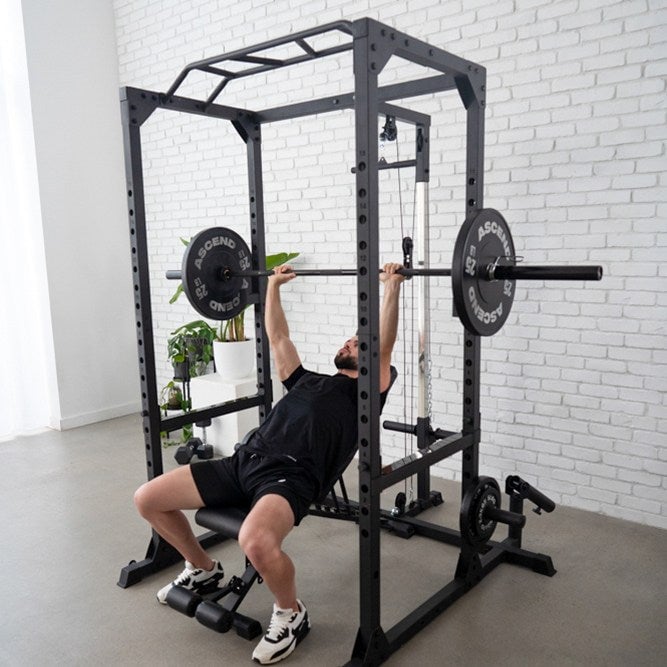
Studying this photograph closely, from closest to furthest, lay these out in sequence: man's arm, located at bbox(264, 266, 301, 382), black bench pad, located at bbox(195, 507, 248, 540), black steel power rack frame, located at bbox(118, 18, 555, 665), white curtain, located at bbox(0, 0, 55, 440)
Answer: black steel power rack frame, located at bbox(118, 18, 555, 665) < black bench pad, located at bbox(195, 507, 248, 540) < man's arm, located at bbox(264, 266, 301, 382) < white curtain, located at bbox(0, 0, 55, 440)

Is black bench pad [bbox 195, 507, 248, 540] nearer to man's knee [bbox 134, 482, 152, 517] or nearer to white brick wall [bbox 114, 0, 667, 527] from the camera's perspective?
man's knee [bbox 134, 482, 152, 517]

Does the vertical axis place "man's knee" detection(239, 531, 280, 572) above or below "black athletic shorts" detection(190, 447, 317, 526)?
below

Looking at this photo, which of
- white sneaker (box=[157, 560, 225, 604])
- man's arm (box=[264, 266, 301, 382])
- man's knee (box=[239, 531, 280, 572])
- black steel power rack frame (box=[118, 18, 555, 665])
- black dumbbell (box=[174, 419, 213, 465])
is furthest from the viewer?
black dumbbell (box=[174, 419, 213, 465])

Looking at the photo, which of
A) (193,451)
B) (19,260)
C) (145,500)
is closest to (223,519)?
(145,500)

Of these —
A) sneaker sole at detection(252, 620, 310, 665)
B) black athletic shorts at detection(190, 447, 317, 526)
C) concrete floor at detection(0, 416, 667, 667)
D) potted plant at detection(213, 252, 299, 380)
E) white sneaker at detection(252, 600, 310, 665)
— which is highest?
potted plant at detection(213, 252, 299, 380)

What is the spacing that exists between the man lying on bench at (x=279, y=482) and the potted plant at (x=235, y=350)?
169 cm

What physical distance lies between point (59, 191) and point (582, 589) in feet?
14.2

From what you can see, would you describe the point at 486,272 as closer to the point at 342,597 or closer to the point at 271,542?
the point at 271,542

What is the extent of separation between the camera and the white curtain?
185 inches

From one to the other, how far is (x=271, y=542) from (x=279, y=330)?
0.93 m

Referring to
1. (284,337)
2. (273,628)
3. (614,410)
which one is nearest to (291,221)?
(284,337)

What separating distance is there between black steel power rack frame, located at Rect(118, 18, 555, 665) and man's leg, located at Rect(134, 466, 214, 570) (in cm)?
30

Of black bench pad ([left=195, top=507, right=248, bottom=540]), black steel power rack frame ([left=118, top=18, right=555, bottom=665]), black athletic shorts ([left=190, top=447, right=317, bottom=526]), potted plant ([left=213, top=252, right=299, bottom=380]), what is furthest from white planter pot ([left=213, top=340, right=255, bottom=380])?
black bench pad ([left=195, top=507, right=248, bottom=540])

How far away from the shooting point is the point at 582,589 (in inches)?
99.0
